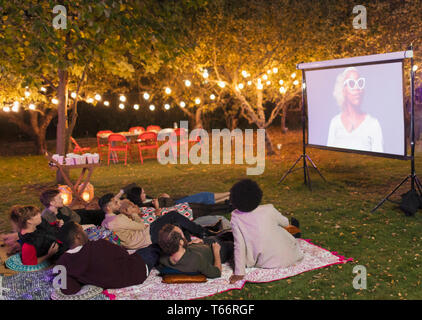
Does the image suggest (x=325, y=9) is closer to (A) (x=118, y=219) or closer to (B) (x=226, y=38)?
(B) (x=226, y=38)

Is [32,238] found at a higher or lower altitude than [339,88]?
lower

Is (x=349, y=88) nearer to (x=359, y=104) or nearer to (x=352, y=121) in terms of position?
(x=359, y=104)

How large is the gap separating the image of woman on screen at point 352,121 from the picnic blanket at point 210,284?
266cm

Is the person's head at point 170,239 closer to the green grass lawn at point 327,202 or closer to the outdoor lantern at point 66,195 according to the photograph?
the green grass lawn at point 327,202

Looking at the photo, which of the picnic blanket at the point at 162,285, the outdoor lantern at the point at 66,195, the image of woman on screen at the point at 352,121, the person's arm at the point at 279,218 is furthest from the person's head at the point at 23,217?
the image of woman on screen at the point at 352,121

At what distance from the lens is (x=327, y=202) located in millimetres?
7117

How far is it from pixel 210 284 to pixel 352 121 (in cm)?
417

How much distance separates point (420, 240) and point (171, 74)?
12497 mm

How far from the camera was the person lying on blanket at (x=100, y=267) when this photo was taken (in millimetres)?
3881
